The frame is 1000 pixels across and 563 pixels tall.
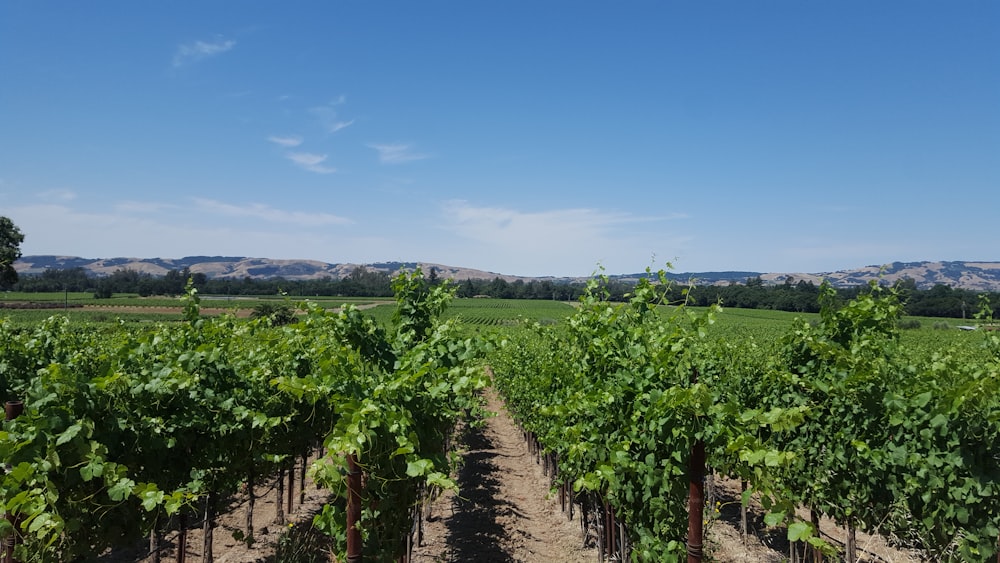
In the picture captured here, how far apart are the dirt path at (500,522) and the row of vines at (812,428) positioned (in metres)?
1.51

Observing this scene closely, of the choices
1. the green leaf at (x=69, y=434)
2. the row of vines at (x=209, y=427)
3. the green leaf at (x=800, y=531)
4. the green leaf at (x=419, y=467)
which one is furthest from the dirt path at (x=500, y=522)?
the green leaf at (x=69, y=434)

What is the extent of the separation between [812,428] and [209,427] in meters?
6.51

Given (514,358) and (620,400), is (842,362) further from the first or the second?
(514,358)

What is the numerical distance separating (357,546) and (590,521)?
5362 millimetres

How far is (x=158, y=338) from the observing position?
5281 mm

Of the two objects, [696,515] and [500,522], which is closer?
[696,515]

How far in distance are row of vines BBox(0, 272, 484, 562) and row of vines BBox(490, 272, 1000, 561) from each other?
3.11ft

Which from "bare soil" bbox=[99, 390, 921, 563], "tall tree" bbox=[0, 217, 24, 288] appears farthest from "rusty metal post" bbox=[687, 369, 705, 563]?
"tall tree" bbox=[0, 217, 24, 288]

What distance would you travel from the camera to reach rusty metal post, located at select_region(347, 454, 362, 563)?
2.99 m

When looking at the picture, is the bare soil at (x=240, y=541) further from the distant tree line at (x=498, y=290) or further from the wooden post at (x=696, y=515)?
the distant tree line at (x=498, y=290)

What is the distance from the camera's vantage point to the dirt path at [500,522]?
692 cm

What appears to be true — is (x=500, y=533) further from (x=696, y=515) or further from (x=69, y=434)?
(x=69, y=434)

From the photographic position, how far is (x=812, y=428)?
19.5 ft

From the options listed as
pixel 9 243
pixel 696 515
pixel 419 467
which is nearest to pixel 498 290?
pixel 9 243
